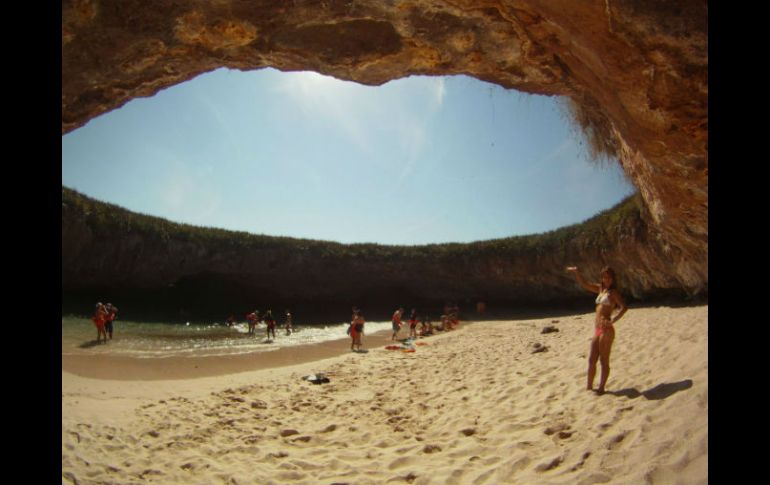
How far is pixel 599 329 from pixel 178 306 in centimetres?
2795

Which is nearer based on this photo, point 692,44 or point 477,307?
point 692,44

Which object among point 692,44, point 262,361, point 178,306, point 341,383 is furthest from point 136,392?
point 178,306

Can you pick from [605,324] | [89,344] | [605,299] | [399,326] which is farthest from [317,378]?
[89,344]

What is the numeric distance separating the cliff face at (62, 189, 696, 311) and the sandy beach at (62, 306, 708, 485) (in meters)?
14.0

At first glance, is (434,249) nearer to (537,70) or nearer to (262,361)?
(262,361)

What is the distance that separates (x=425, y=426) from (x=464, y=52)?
464cm

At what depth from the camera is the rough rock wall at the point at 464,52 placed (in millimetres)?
2531

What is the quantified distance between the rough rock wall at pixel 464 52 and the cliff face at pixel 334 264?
60.1 feet

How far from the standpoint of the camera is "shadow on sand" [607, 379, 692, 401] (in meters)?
→ 4.55

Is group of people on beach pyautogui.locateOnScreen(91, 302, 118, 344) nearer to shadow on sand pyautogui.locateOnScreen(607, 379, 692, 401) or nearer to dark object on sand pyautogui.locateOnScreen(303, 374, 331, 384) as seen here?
dark object on sand pyautogui.locateOnScreen(303, 374, 331, 384)

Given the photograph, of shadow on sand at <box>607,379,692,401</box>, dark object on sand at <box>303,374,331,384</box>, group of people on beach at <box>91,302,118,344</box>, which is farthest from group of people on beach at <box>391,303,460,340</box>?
shadow on sand at <box>607,379,692,401</box>

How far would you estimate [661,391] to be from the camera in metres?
4.70

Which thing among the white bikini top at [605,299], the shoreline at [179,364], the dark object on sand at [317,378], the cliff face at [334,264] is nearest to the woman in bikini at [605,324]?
the white bikini top at [605,299]

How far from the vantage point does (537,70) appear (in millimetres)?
3818
